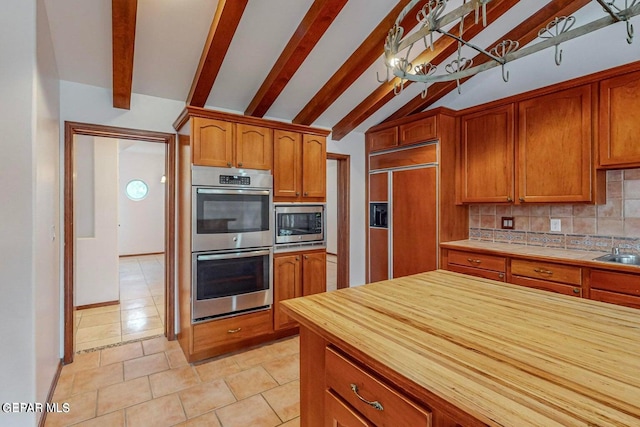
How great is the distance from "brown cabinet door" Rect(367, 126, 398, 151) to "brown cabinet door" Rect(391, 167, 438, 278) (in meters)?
0.38

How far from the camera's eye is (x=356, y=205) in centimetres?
421

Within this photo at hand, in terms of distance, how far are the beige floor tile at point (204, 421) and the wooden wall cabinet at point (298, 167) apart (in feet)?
5.80

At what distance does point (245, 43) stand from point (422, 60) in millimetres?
1551

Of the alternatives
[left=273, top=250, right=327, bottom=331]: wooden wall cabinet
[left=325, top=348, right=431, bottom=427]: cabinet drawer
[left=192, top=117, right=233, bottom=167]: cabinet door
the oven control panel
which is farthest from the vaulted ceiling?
[left=325, top=348, right=431, bottom=427]: cabinet drawer

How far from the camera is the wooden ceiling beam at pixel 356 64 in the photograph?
7.78 feet

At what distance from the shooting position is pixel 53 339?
2.34m

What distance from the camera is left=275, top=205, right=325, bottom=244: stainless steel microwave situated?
3023 millimetres

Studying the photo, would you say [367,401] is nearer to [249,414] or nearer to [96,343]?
[249,414]

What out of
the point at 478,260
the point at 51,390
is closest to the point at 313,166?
the point at 478,260

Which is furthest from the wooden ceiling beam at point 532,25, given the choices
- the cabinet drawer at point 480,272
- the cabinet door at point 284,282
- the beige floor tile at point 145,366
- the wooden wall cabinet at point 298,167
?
the beige floor tile at point 145,366

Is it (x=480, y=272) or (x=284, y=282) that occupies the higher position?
(x=480, y=272)

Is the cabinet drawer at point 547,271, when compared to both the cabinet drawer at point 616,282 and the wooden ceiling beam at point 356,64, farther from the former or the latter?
the wooden ceiling beam at point 356,64

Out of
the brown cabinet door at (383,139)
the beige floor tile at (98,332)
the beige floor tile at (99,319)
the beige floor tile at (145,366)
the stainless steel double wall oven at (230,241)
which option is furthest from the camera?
the brown cabinet door at (383,139)

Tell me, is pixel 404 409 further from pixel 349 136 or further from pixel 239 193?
pixel 349 136
